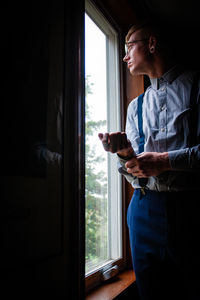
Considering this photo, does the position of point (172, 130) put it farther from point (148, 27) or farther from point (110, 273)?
point (110, 273)

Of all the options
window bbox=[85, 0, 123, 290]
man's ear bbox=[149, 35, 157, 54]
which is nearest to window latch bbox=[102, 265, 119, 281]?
window bbox=[85, 0, 123, 290]

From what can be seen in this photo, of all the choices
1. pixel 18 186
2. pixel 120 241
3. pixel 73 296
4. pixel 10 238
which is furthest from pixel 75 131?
pixel 120 241

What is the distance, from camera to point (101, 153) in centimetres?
132

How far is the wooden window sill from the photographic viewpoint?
40.3 inches

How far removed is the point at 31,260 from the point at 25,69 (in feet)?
1.69

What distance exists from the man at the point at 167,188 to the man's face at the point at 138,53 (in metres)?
0.12

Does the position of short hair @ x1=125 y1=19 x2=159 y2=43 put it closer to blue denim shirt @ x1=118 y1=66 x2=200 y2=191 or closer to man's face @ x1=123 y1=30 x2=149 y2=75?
man's face @ x1=123 y1=30 x2=149 y2=75

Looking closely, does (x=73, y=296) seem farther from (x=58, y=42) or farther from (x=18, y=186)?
(x=58, y=42)

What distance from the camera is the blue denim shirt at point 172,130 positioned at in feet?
2.66

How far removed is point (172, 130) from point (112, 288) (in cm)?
82

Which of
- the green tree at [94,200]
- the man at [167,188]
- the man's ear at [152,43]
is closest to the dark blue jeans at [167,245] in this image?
the man at [167,188]

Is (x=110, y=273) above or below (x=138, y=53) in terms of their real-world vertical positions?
below

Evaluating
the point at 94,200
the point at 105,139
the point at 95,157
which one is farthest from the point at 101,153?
the point at 105,139

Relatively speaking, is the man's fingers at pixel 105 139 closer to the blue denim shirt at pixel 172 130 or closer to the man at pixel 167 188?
the man at pixel 167 188
